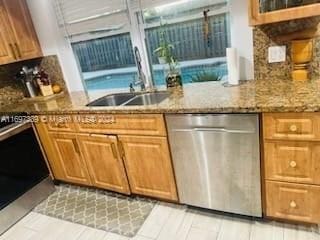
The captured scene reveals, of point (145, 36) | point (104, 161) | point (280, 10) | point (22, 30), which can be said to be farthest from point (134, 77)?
point (280, 10)

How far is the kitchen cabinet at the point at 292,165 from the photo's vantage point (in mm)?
1440

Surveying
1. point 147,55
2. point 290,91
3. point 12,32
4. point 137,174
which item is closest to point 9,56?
point 12,32

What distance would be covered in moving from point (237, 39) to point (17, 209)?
7.76 ft

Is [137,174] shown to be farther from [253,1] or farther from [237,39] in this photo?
[253,1]

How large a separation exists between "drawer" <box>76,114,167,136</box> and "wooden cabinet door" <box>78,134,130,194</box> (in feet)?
0.23

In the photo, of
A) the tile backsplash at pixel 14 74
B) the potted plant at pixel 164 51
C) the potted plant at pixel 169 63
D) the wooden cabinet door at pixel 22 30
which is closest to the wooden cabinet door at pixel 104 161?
the potted plant at pixel 169 63

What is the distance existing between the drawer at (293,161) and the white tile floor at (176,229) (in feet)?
1.33

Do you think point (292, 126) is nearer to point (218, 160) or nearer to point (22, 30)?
point (218, 160)

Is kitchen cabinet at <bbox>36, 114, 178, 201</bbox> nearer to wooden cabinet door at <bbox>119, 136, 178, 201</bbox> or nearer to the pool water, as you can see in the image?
wooden cabinet door at <bbox>119, 136, 178, 201</bbox>

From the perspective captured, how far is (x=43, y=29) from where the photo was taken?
2.78 metres

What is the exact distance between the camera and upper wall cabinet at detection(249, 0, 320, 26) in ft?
5.04

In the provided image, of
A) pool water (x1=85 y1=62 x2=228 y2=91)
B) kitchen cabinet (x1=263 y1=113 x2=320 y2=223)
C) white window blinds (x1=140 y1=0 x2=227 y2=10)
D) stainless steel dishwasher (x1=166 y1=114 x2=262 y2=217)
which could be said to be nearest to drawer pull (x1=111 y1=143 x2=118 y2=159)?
stainless steel dishwasher (x1=166 y1=114 x2=262 y2=217)

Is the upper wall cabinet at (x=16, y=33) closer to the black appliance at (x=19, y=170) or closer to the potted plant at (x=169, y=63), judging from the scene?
the black appliance at (x=19, y=170)

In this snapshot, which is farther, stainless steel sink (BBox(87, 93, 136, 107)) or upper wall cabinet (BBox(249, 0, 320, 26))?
stainless steel sink (BBox(87, 93, 136, 107))
